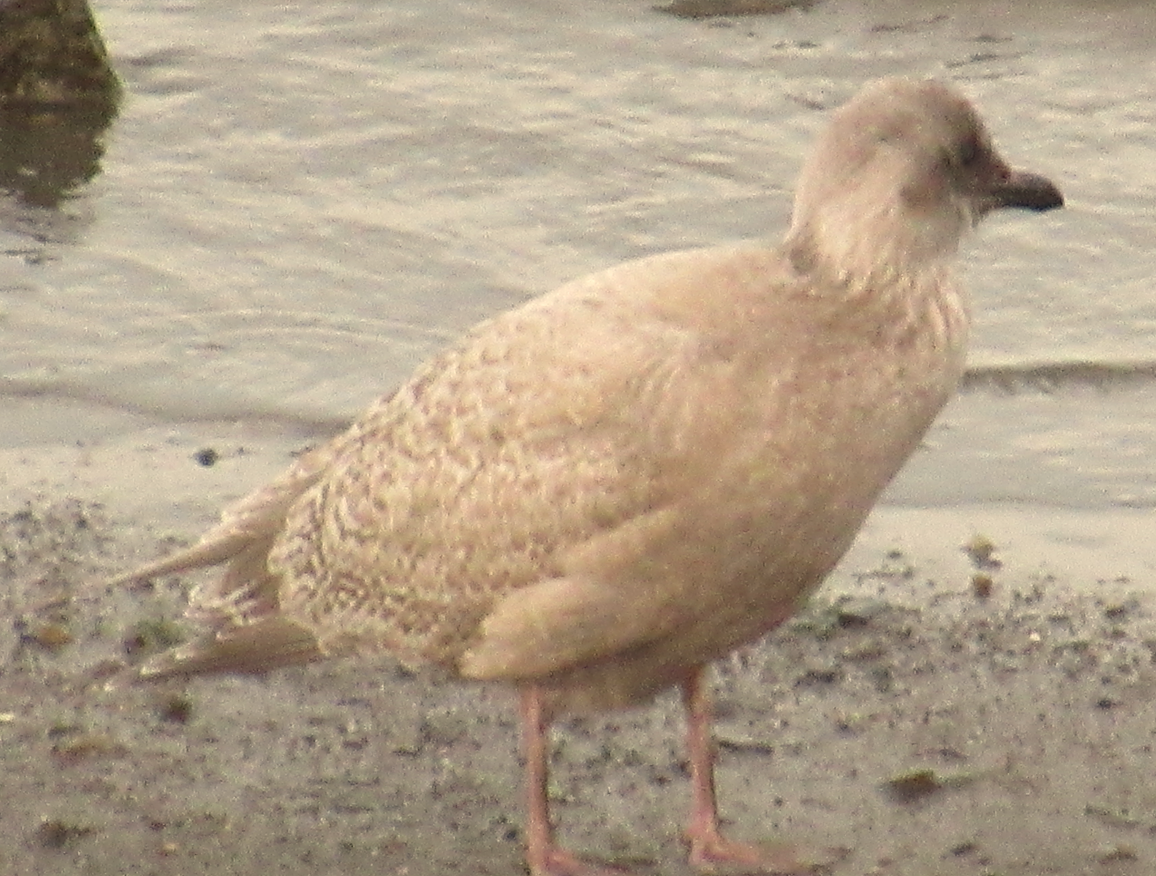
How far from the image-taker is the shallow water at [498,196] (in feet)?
30.1

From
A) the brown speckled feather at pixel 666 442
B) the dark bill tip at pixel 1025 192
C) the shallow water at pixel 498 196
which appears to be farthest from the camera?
the shallow water at pixel 498 196

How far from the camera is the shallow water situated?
918 centimetres

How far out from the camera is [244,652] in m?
6.29

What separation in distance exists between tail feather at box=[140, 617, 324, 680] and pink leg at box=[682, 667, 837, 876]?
0.89 metres

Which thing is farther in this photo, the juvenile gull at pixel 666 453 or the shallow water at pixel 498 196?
the shallow water at pixel 498 196

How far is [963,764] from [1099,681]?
1.96 feet

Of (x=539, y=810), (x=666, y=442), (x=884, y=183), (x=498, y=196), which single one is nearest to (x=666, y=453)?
(x=666, y=442)

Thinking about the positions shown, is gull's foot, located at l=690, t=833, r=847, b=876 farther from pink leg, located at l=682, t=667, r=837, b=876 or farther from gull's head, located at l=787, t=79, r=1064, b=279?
gull's head, located at l=787, t=79, r=1064, b=279

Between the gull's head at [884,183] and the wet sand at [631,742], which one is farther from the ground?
the gull's head at [884,183]

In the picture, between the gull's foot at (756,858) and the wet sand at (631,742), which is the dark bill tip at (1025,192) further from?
the gull's foot at (756,858)

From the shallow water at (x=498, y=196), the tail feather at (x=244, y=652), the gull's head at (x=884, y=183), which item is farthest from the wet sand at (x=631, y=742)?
the gull's head at (x=884, y=183)

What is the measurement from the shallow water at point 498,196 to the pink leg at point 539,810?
249 cm

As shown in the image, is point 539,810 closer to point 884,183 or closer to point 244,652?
point 244,652

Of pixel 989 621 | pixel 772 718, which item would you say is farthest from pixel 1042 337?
pixel 772 718
